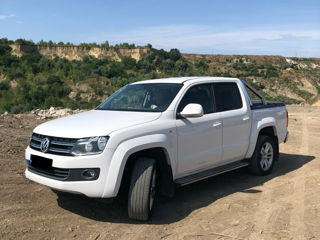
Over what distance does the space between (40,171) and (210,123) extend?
2.45 metres

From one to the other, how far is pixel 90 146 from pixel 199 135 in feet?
5.52

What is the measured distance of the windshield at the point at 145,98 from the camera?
4.86 metres

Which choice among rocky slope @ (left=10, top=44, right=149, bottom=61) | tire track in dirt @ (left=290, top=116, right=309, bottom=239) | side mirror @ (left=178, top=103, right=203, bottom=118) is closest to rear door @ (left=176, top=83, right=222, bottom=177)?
side mirror @ (left=178, top=103, right=203, bottom=118)

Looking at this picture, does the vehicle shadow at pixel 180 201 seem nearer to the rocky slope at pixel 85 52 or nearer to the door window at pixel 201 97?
Result: the door window at pixel 201 97

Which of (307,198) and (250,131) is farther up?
(250,131)

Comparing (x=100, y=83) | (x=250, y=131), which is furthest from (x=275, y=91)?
(x=250, y=131)

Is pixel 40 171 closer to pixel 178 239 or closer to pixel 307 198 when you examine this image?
pixel 178 239

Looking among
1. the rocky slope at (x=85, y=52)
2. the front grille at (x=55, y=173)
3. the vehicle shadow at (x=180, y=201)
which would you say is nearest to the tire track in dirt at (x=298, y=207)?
the vehicle shadow at (x=180, y=201)

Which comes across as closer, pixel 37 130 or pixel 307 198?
pixel 37 130

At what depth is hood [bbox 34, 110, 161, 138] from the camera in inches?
154

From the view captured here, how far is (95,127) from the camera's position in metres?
4.02

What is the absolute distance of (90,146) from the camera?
3.85m

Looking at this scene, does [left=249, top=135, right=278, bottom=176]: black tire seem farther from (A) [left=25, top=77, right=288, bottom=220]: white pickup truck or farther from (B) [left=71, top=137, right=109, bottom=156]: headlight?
(B) [left=71, top=137, right=109, bottom=156]: headlight

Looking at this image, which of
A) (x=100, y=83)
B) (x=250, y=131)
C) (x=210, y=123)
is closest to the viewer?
(x=210, y=123)
